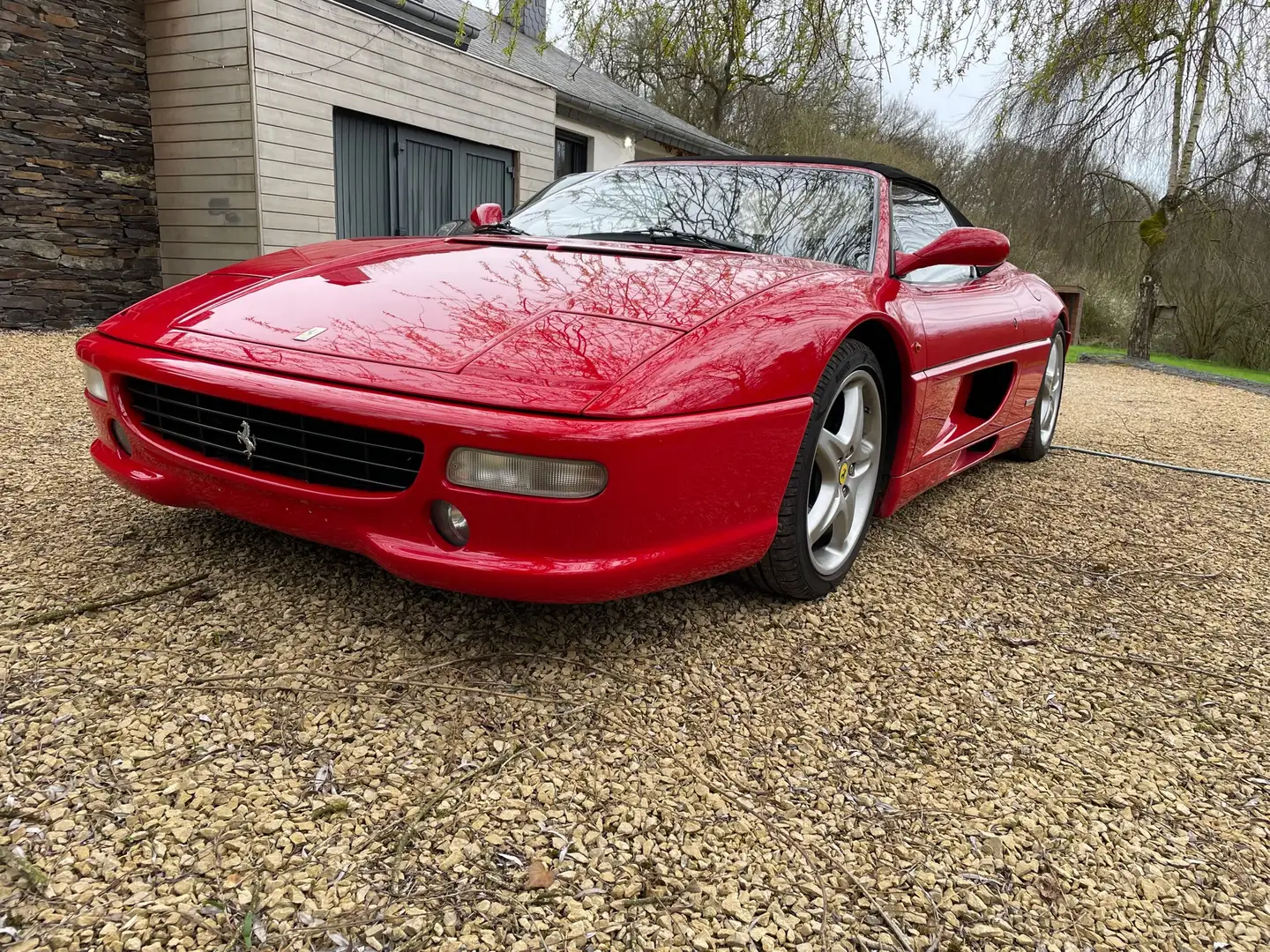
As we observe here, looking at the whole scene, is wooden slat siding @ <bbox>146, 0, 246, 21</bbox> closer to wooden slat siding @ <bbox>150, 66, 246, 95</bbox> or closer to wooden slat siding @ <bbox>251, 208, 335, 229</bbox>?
wooden slat siding @ <bbox>150, 66, 246, 95</bbox>

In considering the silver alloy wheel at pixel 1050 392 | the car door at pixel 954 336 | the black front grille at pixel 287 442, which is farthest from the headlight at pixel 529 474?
the silver alloy wheel at pixel 1050 392

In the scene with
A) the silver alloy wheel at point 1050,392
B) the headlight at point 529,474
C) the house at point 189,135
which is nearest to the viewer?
the headlight at point 529,474

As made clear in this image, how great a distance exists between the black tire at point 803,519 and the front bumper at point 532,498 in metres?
0.11

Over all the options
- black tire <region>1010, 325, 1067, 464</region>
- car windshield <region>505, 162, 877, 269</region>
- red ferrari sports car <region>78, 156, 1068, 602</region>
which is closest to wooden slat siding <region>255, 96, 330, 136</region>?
car windshield <region>505, 162, 877, 269</region>

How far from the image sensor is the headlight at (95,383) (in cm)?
204

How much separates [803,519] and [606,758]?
0.80 meters

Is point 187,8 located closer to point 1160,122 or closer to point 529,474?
point 529,474

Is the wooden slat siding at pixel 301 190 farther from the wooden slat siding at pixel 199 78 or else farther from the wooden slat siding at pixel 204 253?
the wooden slat siding at pixel 199 78

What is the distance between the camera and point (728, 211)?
2650 millimetres

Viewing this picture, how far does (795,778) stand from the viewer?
1.56 metres

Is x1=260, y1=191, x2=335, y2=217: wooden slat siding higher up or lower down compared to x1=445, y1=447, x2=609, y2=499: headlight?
higher up

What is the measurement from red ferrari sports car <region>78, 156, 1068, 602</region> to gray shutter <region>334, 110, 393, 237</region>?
5644 millimetres

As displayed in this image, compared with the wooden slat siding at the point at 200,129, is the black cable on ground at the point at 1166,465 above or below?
→ below

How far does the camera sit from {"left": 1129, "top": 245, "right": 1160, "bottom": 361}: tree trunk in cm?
1251
